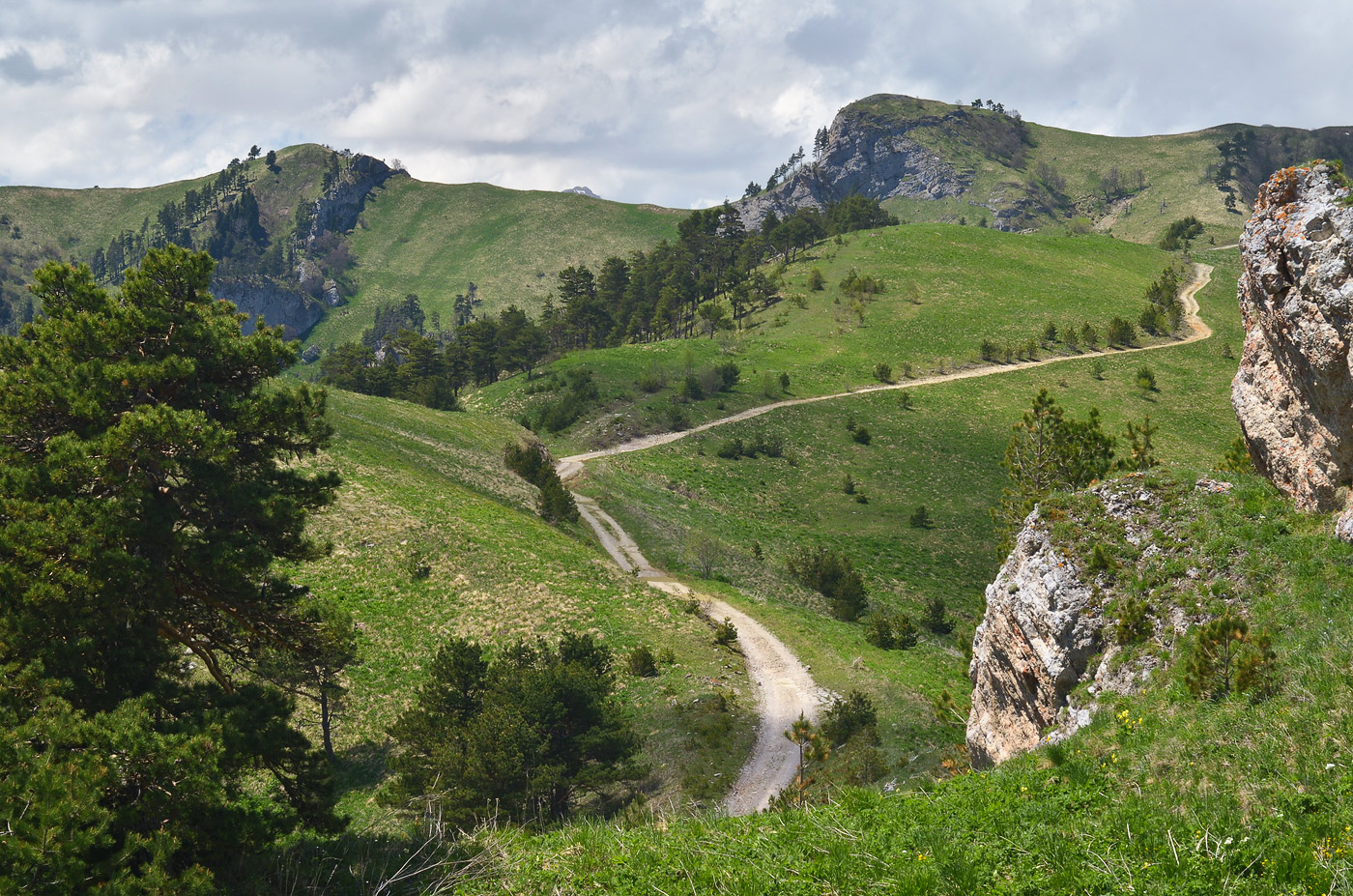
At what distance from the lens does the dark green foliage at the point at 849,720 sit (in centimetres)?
2683

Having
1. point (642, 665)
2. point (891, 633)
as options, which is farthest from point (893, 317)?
point (642, 665)

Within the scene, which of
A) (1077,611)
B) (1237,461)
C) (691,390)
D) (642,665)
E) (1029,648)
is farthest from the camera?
(691,390)

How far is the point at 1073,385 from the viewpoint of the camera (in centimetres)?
8162

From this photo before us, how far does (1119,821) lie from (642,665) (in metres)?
26.5

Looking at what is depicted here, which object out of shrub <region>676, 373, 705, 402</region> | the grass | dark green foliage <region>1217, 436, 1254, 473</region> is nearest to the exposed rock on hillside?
the grass

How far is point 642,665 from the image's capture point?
32.7 m

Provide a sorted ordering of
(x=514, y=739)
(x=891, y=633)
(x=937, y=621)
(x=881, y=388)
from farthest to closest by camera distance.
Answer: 1. (x=881, y=388)
2. (x=937, y=621)
3. (x=891, y=633)
4. (x=514, y=739)

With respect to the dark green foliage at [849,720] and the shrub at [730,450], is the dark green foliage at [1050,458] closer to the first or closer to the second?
the dark green foliage at [849,720]

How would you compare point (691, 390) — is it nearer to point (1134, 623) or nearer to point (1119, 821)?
point (1134, 623)

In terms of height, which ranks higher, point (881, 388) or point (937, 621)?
point (881, 388)

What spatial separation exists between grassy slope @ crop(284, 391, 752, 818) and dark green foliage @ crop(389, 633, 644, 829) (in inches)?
103

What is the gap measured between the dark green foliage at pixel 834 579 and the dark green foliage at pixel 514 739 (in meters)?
21.9

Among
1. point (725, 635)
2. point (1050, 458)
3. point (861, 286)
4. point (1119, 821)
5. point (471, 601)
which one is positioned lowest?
point (725, 635)

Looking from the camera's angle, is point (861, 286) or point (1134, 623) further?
point (861, 286)
